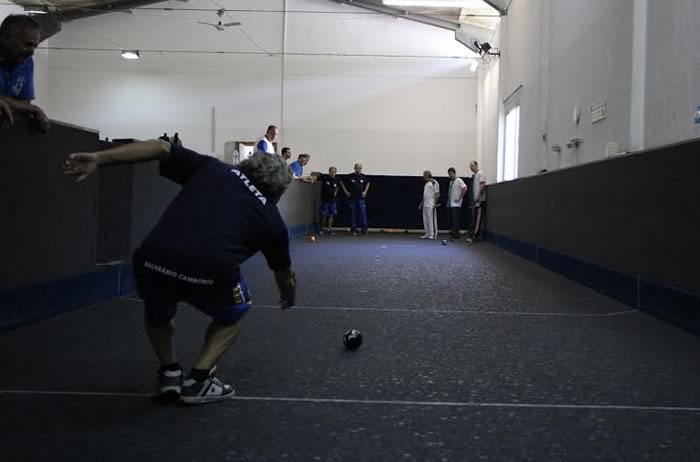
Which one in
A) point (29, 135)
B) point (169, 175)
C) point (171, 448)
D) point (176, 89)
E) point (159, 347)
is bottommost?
point (171, 448)

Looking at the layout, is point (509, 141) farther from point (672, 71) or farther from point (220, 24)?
point (220, 24)

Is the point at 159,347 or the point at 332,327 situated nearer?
the point at 159,347

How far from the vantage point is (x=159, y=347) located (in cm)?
265

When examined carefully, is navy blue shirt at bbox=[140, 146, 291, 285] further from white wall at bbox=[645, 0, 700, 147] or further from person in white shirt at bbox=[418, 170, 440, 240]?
person in white shirt at bbox=[418, 170, 440, 240]

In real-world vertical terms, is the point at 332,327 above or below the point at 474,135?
below

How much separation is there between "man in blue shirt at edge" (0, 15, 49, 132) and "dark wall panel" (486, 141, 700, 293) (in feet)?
13.6

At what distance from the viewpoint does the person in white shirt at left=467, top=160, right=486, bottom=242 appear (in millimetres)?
15125

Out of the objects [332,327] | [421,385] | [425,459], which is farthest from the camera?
[332,327]

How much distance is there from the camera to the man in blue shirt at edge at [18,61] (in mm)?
3549

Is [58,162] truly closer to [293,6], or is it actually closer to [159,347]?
[159,347]

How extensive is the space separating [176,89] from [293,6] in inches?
189

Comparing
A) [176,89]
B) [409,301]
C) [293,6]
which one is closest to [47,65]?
[176,89]

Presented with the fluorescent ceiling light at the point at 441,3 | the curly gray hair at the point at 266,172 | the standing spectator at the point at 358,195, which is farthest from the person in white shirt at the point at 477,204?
the curly gray hair at the point at 266,172

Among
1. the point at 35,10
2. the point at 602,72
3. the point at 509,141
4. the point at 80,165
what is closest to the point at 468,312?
the point at 80,165
